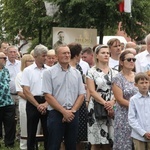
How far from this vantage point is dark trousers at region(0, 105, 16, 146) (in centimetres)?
1116

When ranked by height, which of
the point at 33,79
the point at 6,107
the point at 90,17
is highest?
the point at 90,17

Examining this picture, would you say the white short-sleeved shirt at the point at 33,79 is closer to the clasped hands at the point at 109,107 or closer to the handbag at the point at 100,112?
the handbag at the point at 100,112

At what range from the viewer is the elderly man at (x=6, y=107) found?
10906 mm

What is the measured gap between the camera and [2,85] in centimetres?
1091

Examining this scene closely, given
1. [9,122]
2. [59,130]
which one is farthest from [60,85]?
[9,122]

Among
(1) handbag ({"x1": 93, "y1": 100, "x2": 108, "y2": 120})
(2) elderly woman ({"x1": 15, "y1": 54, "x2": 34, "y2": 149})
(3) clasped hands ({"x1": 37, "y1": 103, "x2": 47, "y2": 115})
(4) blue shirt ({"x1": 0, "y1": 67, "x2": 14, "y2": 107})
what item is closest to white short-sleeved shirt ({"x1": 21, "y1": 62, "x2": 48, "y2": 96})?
(3) clasped hands ({"x1": 37, "y1": 103, "x2": 47, "y2": 115})

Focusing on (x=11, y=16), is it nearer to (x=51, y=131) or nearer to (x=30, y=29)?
(x=30, y=29)

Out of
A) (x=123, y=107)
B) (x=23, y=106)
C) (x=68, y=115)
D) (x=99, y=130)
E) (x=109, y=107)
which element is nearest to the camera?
(x=68, y=115)

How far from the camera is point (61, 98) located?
775cm

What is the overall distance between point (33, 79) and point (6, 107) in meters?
1.89

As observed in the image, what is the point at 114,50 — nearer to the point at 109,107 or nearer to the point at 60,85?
the point at 109,107

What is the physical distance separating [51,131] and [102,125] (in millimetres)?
1173

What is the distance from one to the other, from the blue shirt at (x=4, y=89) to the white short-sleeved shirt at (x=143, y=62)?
2985 millimetres

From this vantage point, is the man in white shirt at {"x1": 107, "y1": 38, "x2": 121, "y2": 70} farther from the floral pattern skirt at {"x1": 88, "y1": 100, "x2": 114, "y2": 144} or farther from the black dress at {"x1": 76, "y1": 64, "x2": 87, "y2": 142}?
the floral pattern skirt at {"x1": 88, "y1": 100, "x2": 114, "y2": 144}
